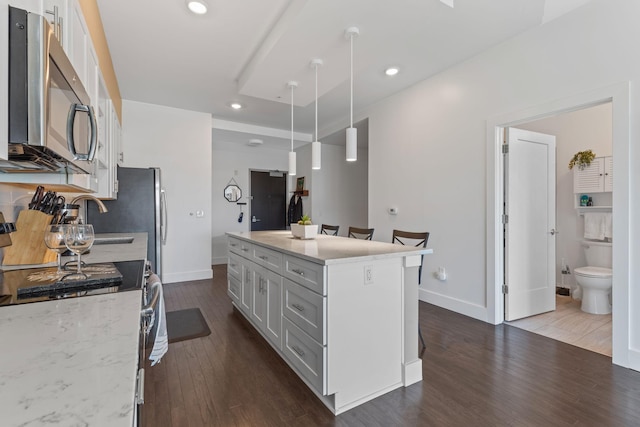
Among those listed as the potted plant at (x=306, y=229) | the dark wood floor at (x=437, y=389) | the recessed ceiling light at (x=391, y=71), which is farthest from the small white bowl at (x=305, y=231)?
the recessed ceiling light at (x=391, y=71)

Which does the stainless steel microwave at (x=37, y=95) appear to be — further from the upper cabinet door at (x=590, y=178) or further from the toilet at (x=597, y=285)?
the upper cabinet door at (x=590, y=178)

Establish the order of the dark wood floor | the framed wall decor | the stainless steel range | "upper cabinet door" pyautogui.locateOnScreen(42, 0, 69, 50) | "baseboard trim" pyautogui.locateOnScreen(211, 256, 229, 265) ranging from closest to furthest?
the stainless steel range, "upper cabinet door" pyautogui.locateOnScreen(42, 0, 69, 50), the dark wood floor, "baseboard trim" pyautogui.locateOnScreen(211, 256, 229, 265), the framed wall decor

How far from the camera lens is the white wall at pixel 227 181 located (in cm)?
644

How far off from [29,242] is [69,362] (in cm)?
126

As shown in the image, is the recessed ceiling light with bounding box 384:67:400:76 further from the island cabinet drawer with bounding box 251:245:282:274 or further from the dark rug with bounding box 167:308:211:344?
the dark rug with bounding box 167:308:211:344

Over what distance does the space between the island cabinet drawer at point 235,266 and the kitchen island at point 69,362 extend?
7.38 feet

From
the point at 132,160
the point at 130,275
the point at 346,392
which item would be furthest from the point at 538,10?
the point at 132,160

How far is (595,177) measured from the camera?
372 centimetres

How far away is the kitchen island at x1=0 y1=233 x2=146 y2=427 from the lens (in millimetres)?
419

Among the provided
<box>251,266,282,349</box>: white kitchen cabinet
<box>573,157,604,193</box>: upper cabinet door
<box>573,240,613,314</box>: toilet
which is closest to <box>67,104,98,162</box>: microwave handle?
<box>251,266,282,349</box>: white kitchen cabinet

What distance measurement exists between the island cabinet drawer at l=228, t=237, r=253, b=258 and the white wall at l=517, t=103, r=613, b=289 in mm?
4153

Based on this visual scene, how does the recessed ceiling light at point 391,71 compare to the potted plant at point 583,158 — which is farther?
the potted plant at point 583,158

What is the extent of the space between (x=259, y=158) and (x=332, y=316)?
568 cm

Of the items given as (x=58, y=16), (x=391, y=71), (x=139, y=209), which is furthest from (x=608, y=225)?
(x=139, y=209)
